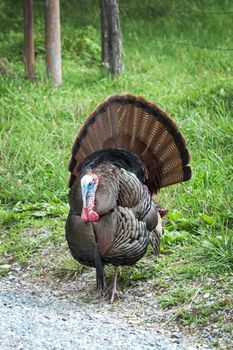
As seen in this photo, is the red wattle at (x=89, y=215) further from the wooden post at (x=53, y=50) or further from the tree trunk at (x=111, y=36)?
the tree trunk at (x=111, y=36)

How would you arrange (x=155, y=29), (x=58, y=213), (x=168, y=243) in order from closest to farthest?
(x=168, y=243)
(x=58, y=213)
(x=155, y=29)

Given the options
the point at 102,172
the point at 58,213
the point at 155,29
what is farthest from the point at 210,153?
the point at 155,29

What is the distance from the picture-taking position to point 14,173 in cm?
705

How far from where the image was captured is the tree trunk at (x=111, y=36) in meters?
9.49

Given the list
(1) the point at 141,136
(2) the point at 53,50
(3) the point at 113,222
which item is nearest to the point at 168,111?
(2) the point at 53,50

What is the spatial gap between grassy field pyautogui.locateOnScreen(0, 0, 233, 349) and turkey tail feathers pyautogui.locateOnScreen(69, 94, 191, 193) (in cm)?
46

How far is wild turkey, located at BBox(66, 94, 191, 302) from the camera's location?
15.8ft

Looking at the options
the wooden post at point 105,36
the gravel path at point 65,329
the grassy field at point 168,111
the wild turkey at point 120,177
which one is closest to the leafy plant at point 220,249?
the grassy field at point 168,111

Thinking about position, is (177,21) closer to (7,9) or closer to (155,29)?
(155,29)

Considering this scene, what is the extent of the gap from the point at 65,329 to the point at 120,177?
1.04 m

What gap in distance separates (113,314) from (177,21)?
7.91 m

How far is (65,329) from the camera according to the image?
453 cm

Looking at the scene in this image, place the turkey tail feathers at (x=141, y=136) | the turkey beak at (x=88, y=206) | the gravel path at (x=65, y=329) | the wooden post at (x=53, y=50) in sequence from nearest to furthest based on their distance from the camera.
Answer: the gravel path at (x=65, y=329) → the turkey beak at (x=88, y=206) → the turkey tail feathers at (x=141, y=136) → the wooden post at (x=53, y=50)

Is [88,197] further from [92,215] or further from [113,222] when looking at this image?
[113,222]
